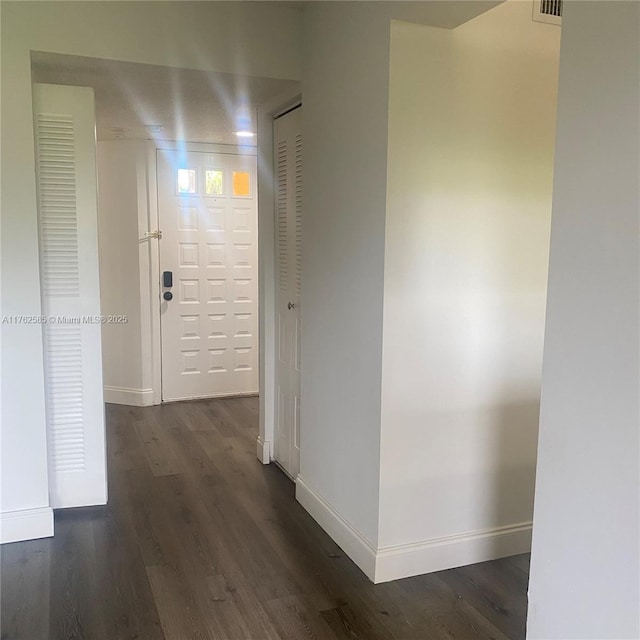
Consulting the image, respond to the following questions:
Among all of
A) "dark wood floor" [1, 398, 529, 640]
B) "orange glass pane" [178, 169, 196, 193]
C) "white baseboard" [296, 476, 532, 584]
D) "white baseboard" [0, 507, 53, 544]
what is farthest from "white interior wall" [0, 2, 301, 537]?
Result: "orange glass pane" [178, 169, 196, 193]

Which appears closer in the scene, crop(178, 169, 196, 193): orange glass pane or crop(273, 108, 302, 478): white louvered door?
crop(273, 108, 302, 478): white louvered door

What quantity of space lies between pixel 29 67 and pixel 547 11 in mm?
2185

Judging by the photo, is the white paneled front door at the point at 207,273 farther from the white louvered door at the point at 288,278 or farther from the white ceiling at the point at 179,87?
the white louvered door at the point at 288,278

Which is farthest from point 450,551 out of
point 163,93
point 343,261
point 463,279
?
point 163,93

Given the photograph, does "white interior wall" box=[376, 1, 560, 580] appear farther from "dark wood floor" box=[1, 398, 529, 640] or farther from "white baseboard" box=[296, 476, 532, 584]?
"dark wood floor" box=[1, 398, 529, 640]

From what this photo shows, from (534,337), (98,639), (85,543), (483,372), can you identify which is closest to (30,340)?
(85,543)

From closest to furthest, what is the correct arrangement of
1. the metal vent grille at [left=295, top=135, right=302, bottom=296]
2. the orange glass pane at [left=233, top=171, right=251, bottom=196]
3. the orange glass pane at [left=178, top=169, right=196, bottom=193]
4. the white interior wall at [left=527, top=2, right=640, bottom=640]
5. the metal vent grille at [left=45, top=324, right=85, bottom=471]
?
the white interior wall at [left=527, top=2, right=640, bottom=640] < the metal vent grille at [left=45, top=324, right=85, bottom=471] < the metal vent grille at [left=295, top=135, right=302, bottom=296] < the orange glass pane at [left=178, top=169, right=196, bottom=193] < the orange glass pane at [left=233, top=171, right=251, bottom=196]

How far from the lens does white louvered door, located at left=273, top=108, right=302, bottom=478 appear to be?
324 centimetres

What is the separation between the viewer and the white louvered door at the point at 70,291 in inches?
111

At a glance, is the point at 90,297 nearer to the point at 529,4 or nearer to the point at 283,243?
the point at 283,243

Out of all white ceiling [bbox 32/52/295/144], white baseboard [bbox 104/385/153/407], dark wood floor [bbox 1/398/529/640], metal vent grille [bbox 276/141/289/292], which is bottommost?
dark wood floor [bbox 1/398/529/640]

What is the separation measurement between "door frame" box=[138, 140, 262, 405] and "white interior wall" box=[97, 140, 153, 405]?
4 centimetres

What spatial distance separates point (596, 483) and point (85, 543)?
2318 mm

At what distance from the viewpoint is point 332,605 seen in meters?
2.29
